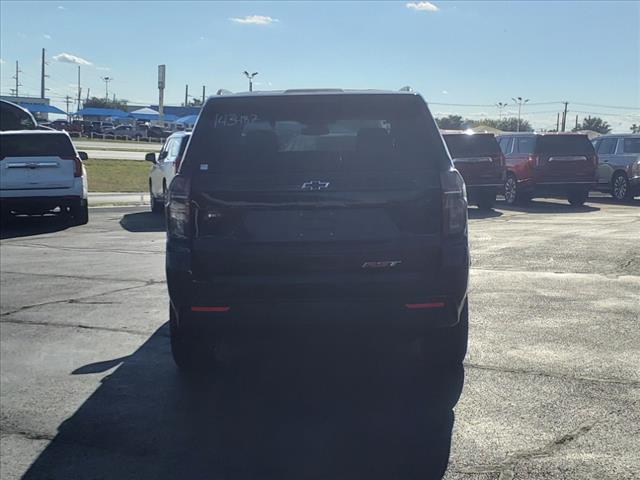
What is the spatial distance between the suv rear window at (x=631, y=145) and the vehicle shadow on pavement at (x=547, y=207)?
219 centimetres

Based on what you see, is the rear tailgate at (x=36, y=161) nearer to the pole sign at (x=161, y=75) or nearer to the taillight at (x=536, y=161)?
the taillight at (x=536, y=161)

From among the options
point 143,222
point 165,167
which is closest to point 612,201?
point 165,167

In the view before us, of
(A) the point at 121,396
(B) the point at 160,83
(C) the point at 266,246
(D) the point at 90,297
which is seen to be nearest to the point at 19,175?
(D) the point at 90,297

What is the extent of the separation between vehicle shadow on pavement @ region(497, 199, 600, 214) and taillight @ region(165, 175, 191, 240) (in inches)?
602

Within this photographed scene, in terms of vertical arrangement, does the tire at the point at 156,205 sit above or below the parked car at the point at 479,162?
below

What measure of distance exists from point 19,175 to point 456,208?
12.5 m

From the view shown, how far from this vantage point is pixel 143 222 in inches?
661

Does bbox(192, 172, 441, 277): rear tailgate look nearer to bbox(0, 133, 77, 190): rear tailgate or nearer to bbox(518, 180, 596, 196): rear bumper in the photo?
bbox(0, 133, 77, 190): rear tailgate

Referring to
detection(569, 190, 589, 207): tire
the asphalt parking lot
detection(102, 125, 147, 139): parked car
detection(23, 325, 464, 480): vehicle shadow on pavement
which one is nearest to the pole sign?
detection(569, 190, 589, 207): tire

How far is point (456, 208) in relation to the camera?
481cm

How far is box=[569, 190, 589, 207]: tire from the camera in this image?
797 inches

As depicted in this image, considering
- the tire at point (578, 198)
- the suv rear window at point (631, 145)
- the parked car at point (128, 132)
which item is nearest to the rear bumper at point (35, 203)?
the tire at point (578, 198)

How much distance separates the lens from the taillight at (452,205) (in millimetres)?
4766

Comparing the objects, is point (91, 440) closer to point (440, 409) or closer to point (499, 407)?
point (440, 409)
